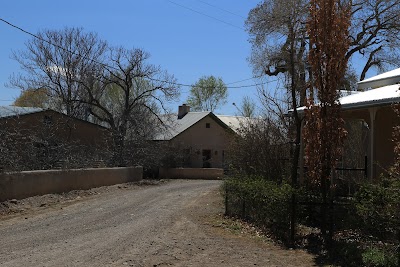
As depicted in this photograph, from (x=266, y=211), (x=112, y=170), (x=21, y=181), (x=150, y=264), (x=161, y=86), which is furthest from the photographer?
(x=161, y=86)

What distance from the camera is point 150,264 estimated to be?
8.05 metres

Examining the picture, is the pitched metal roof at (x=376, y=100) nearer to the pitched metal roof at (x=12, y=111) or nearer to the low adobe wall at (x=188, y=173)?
the pitched metal roof at (x=12, y=111)

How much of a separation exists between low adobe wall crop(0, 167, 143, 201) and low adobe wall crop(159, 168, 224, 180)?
10.9 meters

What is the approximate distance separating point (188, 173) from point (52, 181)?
66.1 ft

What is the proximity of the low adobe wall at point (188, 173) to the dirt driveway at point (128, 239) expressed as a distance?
2060 cm

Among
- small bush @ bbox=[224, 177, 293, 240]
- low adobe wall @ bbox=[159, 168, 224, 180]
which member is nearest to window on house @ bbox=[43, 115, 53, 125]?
low adobe wall @ bbox=[159, 168, 224, 180]

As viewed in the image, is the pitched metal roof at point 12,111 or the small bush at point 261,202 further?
the pitched metal roof at point 12,111

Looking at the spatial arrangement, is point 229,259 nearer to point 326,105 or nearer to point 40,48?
point 326,105

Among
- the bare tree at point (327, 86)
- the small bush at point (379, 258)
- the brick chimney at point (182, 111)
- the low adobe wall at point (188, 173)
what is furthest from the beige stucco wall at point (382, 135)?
the brick chimney at point (182, 111)

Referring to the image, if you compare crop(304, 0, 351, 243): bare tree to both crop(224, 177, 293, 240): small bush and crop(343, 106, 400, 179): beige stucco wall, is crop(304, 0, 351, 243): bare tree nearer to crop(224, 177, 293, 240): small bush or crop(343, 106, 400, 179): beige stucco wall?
crop(224, 177, 293, 240): small bush

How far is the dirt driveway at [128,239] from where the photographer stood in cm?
838

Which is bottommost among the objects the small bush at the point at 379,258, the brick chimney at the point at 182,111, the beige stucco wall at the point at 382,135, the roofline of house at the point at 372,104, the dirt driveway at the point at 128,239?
the dirt driveway at the point at 128,239

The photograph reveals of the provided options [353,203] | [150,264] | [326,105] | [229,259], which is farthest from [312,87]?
[150,264]

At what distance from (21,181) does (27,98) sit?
32935 millimetres
